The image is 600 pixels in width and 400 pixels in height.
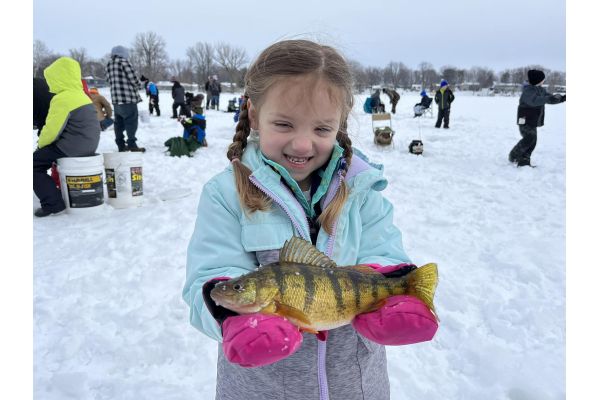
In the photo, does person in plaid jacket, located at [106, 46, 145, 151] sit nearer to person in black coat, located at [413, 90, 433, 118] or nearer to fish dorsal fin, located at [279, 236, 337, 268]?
fish dorsal fin, located at [279, 236, 337, 268]

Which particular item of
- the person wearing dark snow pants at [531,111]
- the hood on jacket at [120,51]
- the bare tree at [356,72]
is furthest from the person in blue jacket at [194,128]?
the bare tree at [356,72]

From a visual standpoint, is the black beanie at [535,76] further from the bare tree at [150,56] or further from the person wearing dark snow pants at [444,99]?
the bare tree at [150,56]

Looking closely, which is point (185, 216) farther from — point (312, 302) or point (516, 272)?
Result: point (312, 302)

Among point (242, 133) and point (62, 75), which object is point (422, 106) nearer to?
point (62, 75)

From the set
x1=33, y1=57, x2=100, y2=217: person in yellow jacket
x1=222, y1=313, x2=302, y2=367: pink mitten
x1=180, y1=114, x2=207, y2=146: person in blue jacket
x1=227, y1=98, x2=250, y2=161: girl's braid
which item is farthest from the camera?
x1=180, y1=114, x2=207, y2=146: person in blue jacket

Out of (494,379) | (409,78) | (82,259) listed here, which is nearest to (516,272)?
(494,379)

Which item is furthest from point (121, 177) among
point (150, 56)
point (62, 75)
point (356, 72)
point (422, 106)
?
point (150, 56)

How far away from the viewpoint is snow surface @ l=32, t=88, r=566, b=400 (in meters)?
2.67

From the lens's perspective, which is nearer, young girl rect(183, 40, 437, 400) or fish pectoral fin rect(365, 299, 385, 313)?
fish pectoral fin rect(365, 299, 385, 313)

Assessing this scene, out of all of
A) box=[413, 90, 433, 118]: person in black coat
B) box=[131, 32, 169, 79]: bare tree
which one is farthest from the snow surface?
box=[131, 32, 169, 79]: bare tree

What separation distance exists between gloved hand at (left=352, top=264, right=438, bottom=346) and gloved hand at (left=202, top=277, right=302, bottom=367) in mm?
263

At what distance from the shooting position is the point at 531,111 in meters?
9.09

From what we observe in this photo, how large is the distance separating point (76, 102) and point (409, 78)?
113m

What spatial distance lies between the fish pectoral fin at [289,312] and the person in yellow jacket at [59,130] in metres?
5.34
